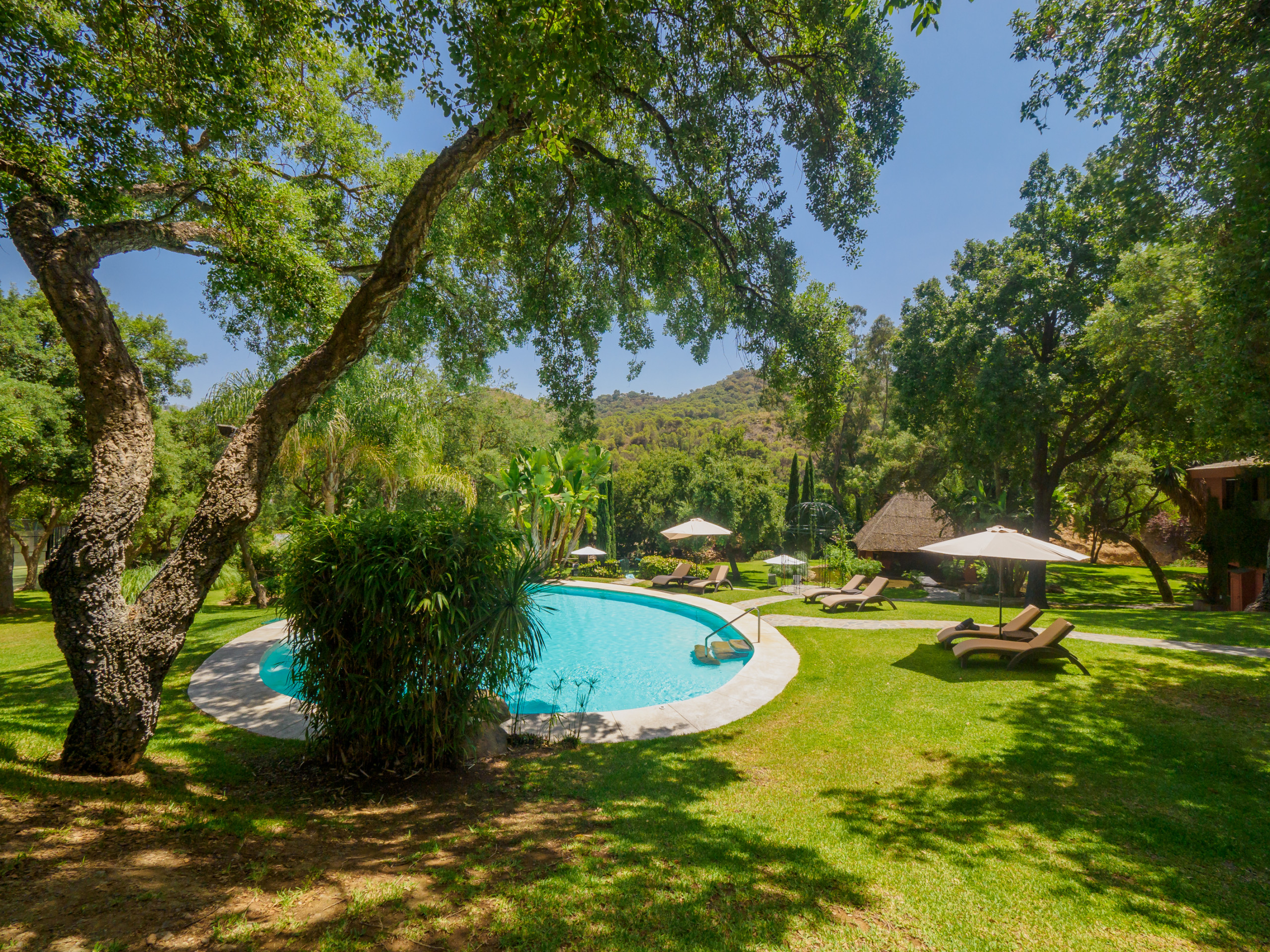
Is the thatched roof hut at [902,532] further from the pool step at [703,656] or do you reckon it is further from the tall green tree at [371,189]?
the tall green tree at [371,189]

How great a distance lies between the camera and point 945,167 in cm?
853

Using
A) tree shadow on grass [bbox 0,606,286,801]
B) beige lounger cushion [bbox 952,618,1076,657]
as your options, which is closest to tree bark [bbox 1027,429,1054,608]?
beige lounger cushion [bbox 952,618,1076,657]

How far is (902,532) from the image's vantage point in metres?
23.6

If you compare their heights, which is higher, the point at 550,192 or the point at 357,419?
the point at 550,192

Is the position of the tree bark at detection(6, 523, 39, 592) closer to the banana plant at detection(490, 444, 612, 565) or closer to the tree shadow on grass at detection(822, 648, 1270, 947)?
the banana plant at detection(490, 444, 612, 565)

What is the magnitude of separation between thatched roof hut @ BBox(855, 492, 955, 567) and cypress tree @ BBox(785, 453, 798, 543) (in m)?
3.98

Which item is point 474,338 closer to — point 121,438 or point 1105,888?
point 121,438

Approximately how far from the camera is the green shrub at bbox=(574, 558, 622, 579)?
895 inches

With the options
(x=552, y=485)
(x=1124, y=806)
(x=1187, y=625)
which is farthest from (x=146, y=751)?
(x=1187, y=625)

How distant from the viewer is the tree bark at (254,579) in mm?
12961

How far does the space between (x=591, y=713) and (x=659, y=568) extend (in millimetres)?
16170

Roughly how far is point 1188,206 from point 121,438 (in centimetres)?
1173

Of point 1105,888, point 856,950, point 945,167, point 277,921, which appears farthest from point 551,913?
point 945,167

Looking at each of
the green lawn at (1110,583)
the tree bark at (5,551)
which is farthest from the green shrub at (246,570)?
the green lawn at (1110,583)
